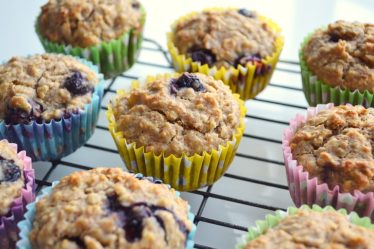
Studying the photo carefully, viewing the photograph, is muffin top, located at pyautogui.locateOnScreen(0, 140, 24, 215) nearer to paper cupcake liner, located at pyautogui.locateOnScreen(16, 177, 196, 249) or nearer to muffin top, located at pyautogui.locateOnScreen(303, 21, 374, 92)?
paper cupcake liner, located at pyautogui.locateOnScreen(16, 177, 196, 249)

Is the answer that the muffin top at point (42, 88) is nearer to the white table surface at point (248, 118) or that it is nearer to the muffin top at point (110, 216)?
the white table surface at point (248, 118)

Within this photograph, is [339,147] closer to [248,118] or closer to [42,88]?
[248,118]

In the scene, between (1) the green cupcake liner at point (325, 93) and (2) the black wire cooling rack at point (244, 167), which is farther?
(1) the green cupcake liner at point (325, 93)

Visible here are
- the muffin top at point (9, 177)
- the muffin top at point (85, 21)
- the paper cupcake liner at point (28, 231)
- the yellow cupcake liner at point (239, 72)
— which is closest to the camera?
the paper cupcake liner at point (28, 231)

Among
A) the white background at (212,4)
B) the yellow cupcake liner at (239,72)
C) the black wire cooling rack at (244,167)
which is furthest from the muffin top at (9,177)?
the white background at (212,4)

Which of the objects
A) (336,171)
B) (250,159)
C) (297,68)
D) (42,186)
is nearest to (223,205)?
(250,159)

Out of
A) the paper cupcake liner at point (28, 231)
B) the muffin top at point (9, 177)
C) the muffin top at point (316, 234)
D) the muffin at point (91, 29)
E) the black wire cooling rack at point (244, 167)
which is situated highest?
the muffin at point (91, 29)

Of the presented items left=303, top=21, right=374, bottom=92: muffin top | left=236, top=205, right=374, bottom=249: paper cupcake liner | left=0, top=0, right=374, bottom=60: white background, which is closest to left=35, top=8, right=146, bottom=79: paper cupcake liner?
left=0, top=0, right=374, bottom=60: white background
